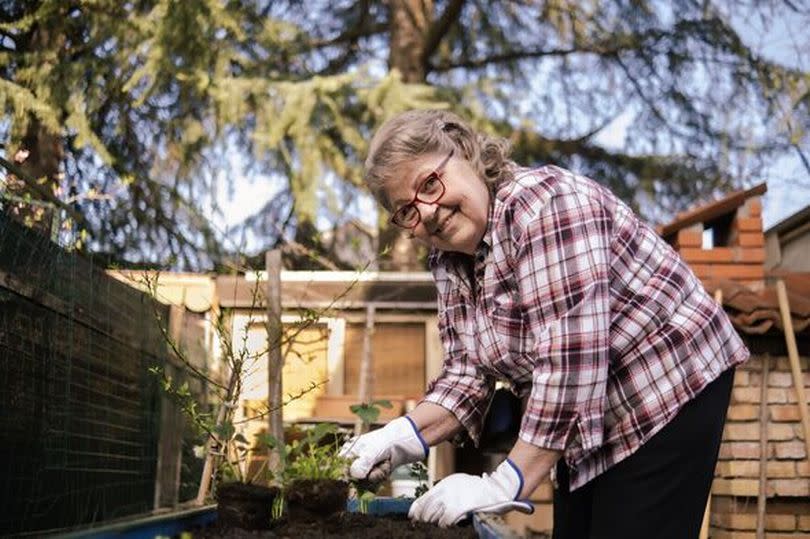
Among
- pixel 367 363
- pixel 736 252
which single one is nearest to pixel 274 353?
pixel 736 252

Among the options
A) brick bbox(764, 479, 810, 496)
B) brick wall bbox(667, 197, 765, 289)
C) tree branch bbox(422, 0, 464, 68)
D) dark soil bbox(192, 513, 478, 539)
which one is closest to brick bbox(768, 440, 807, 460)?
brick bbox(764, 479, 810, 496)

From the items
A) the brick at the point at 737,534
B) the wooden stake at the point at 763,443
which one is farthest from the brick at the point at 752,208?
the brick at the point at 737,534

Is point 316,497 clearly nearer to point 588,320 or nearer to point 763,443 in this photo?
point 588,320

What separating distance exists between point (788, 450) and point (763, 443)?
5.5 inches

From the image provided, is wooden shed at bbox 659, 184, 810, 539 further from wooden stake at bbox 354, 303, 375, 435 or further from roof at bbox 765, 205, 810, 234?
wooden stake at bbox 354, 303, 375, 435

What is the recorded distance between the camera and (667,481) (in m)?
1.68

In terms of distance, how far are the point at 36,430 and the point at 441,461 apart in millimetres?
3809

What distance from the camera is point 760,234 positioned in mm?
5246

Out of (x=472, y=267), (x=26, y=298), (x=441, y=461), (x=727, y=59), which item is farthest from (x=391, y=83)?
(x=472, y=267)

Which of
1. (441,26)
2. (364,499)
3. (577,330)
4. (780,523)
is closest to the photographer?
(577,330)

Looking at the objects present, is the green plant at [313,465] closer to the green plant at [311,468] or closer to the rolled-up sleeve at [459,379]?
the green plant at [311,468]

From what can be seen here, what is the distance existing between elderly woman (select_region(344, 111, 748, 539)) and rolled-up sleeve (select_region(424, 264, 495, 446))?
11 cm

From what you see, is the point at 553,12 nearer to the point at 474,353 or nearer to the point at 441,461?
the point at 441,461

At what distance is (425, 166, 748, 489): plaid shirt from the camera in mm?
1587
